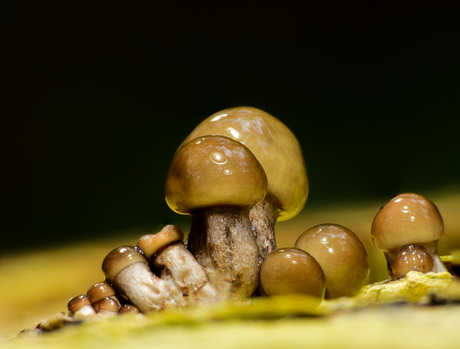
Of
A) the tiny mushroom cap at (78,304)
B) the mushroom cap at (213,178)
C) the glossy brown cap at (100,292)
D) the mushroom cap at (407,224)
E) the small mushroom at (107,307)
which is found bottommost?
the small mushroom at (107,307)

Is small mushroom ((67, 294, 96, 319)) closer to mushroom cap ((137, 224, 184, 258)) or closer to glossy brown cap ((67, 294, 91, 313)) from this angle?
glossy brown cap ((67, 294, 91, 313))

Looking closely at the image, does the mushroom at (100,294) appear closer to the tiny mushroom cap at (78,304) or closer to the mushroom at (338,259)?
the tiny mushroom cap at (78,304)

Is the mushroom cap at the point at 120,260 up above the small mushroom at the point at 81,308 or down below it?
above

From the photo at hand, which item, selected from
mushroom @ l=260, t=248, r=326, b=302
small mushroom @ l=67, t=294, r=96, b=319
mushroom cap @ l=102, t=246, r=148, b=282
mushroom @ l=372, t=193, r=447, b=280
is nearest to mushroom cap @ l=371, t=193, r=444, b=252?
mushroom @ l=372, t=193, r=447, b=280

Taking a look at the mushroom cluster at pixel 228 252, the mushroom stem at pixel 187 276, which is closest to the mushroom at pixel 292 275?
the mushroom cluster at pixel 228 252

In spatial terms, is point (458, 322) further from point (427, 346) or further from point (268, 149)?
point (268, 149)

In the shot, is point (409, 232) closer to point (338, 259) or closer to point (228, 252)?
point (338, 259)

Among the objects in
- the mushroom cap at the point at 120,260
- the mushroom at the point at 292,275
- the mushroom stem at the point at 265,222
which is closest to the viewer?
the mushroom at the point at 292,275

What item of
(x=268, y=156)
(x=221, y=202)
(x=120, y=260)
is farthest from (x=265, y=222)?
(x=120, y=260)
